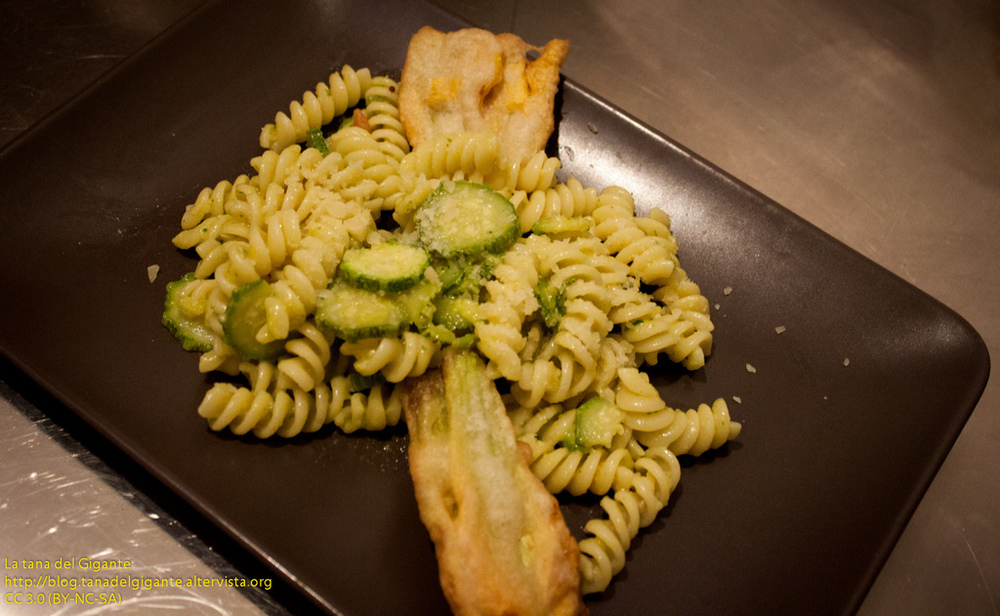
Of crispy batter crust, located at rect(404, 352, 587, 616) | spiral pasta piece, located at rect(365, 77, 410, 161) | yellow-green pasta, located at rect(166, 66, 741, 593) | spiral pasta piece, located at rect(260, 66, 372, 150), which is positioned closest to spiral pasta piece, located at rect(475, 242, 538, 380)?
yellow-green pasta, located at rect(166, 66, 741, 593)

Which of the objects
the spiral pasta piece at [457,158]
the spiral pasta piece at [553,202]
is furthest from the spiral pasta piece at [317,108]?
the spiral pasta piece at [553,202]

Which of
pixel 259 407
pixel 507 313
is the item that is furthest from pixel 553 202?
pixel 259 407

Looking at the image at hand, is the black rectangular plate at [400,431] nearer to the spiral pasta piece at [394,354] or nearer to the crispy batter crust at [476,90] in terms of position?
the crispy batter crust at [476,90]

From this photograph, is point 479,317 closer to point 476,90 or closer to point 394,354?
point 394,354

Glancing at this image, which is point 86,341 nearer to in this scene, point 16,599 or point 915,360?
point 16,599

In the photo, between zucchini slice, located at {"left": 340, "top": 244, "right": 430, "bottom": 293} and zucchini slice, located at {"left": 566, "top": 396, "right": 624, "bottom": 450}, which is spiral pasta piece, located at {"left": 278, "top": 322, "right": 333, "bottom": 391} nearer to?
zucchini slice, located at {"left": 340, "top": 244, "right": 430, "bottom": 293}
